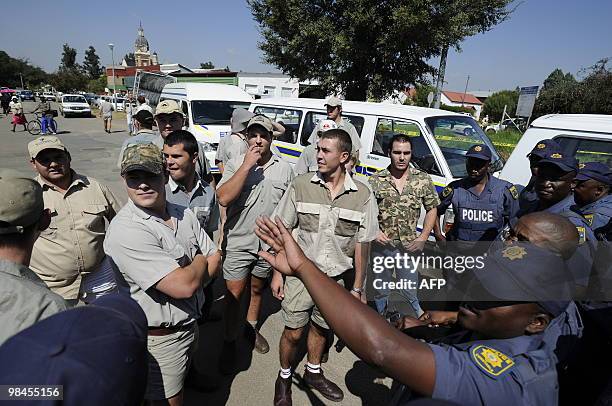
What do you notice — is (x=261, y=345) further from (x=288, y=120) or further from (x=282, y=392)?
(x=288, y=120)

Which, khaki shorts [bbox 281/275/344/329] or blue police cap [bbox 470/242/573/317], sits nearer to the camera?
blue police cap [bbox 470/242/573/317]

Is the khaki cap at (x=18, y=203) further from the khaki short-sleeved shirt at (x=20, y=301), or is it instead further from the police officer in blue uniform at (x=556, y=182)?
the police officer in blue uniform at (x=556, y=182)

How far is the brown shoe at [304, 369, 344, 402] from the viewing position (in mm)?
2682

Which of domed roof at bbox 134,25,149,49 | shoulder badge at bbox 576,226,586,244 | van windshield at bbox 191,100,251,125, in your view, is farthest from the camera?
domed roof at bbox 134,25,149,49

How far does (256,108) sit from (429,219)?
530 cm

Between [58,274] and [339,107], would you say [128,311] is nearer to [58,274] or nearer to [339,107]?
[58,274]

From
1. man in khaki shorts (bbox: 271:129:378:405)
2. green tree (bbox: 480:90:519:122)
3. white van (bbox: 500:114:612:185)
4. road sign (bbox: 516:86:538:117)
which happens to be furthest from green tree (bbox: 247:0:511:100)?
green tree (bbox: 480:90:519:122)

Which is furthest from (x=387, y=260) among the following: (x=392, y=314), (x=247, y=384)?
(x=247, y=384)

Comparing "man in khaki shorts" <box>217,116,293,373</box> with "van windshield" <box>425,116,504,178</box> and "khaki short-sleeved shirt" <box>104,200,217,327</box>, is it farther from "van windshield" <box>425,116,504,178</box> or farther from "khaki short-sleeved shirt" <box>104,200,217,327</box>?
"van windshield" <box>425,116,504,178</box>

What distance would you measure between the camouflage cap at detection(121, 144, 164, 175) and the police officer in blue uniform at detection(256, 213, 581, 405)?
2.82 feet

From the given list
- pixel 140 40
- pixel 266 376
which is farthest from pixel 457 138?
pixel 140 40

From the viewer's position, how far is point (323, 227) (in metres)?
2.60

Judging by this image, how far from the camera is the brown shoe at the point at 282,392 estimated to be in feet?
8.32

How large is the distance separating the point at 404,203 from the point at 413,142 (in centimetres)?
188
